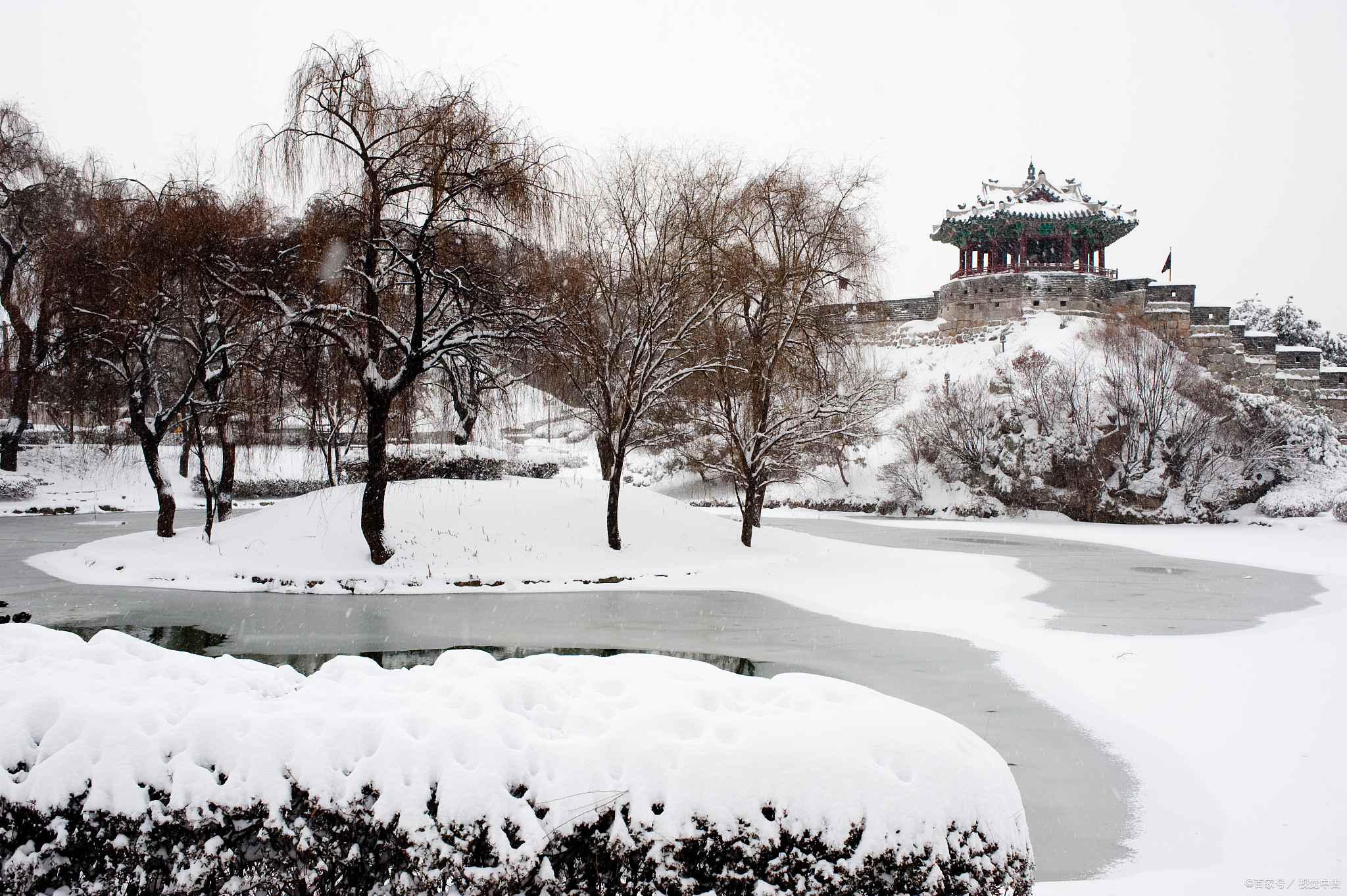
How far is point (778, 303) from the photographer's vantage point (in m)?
16.0

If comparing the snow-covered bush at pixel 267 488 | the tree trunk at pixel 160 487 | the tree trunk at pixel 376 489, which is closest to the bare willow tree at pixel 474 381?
the tree trunk at pixel 376 489

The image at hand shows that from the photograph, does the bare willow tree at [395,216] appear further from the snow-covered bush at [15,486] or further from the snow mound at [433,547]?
the snow-covered bush at [15,486]

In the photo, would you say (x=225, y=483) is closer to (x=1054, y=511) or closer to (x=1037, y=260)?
(x=1054, y=511)

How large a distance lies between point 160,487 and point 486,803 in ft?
49.5

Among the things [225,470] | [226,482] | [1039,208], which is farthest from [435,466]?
[1039,208]

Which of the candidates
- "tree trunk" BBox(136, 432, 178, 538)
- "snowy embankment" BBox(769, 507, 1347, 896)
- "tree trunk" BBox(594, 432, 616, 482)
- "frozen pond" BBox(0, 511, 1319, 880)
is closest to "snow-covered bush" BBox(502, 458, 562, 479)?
"tree trunk" BBox(594, 432, 616, 482)

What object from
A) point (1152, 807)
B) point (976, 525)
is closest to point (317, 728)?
point (1152, 807)

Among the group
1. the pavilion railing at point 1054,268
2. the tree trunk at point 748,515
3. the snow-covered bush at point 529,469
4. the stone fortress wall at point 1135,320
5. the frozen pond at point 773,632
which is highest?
the pavilion railing at point 1054,268

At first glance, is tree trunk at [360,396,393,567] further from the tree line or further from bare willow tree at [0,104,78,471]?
bare willow tree at [0,104,78,471]

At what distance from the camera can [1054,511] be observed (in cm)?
3006

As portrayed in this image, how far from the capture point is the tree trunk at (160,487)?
14477 millimetres

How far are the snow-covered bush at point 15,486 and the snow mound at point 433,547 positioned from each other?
12.7 metres

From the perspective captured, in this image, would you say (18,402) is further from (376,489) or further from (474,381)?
(474,381)

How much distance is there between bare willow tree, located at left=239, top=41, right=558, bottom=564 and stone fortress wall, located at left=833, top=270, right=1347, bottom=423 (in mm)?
21997
